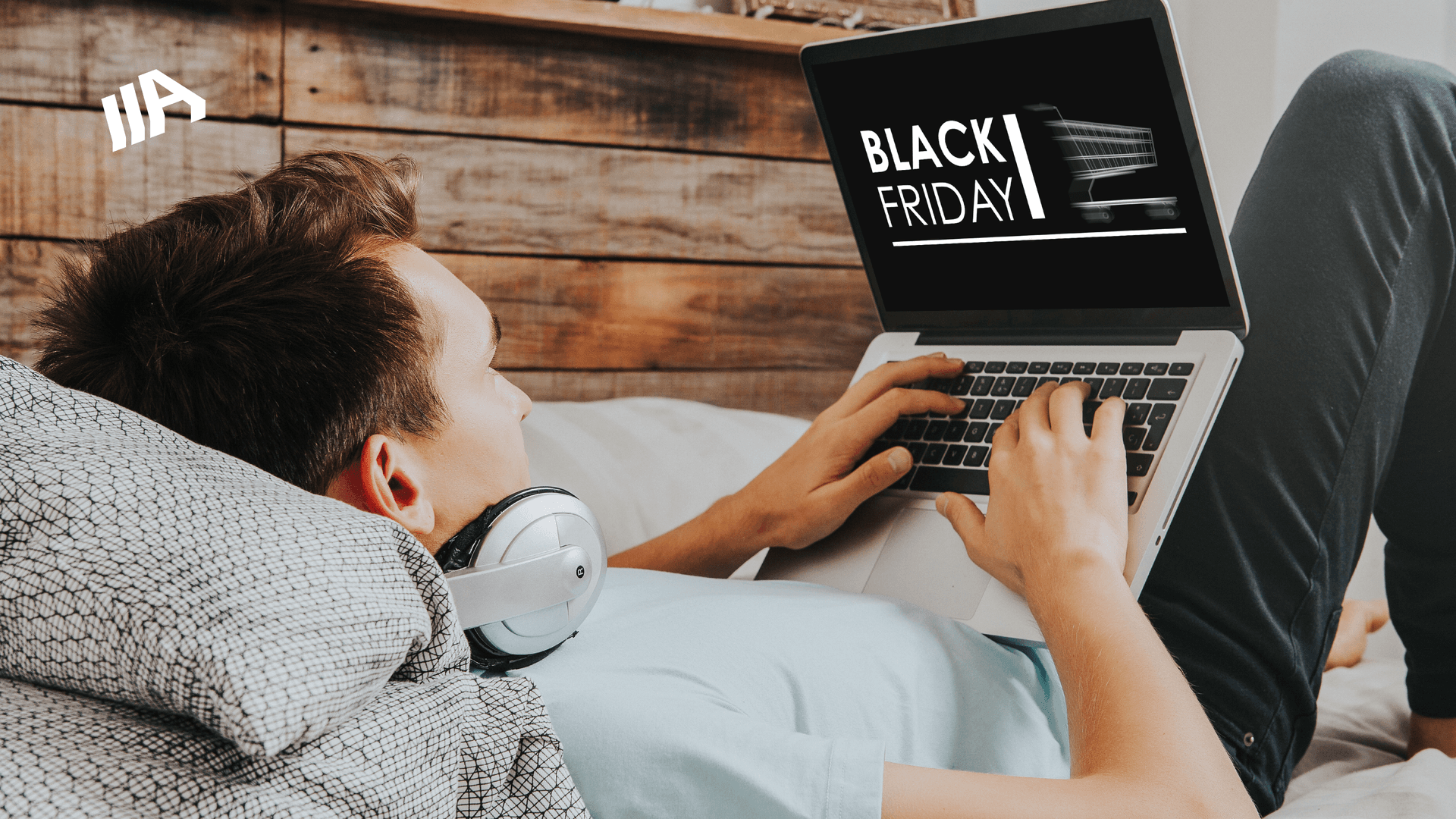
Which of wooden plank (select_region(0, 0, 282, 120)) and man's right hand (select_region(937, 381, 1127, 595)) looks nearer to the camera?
man's right hand (select_region(937, 381, 1127, 595))

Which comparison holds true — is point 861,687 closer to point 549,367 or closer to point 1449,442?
point 1449,442

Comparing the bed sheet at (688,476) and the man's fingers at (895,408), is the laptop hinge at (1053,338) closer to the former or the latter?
the man's fingers at (895,408)

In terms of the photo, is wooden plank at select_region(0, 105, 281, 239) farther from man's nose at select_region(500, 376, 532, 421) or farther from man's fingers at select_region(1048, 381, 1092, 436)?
man's fingers at select_region(1048, 381, 1092, 436)

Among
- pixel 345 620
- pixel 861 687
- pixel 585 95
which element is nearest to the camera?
pixel 345 620

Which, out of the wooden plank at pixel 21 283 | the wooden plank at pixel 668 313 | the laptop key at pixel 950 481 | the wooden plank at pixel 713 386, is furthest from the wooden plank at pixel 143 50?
the laptop key at pixel 950 481

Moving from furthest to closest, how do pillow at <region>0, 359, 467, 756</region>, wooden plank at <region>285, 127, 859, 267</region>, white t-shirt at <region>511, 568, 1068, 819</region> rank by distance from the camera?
1. wooden plank at <region>285, 127, 859, 267</region>
2. white t-shirt at <region>511, 568, 1068, 819</region>
3. pillow at <region>0, 359, 467, 756</region>

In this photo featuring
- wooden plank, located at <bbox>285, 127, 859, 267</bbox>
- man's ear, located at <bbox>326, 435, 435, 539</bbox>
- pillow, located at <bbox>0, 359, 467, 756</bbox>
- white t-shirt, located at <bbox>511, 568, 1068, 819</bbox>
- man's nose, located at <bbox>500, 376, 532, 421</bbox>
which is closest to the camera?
pillow, located at <bbox>0, 359, 467, 756</bbox>

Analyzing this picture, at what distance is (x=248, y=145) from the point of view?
1321 millimetres

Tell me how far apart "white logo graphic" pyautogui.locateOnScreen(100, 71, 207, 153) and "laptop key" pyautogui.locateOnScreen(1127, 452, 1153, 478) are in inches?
45.8

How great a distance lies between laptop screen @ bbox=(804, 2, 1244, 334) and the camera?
0.81 meters

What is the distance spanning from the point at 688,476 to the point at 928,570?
0.45 m

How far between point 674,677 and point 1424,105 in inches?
33.4

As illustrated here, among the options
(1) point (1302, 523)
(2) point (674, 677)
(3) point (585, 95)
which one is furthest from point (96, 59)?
(1) point (1302, 523)

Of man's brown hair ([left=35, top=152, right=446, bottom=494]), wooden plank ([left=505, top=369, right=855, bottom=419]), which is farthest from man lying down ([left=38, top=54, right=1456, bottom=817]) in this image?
wooden plank ([left=505, top=369, right=855, bottom=419])
